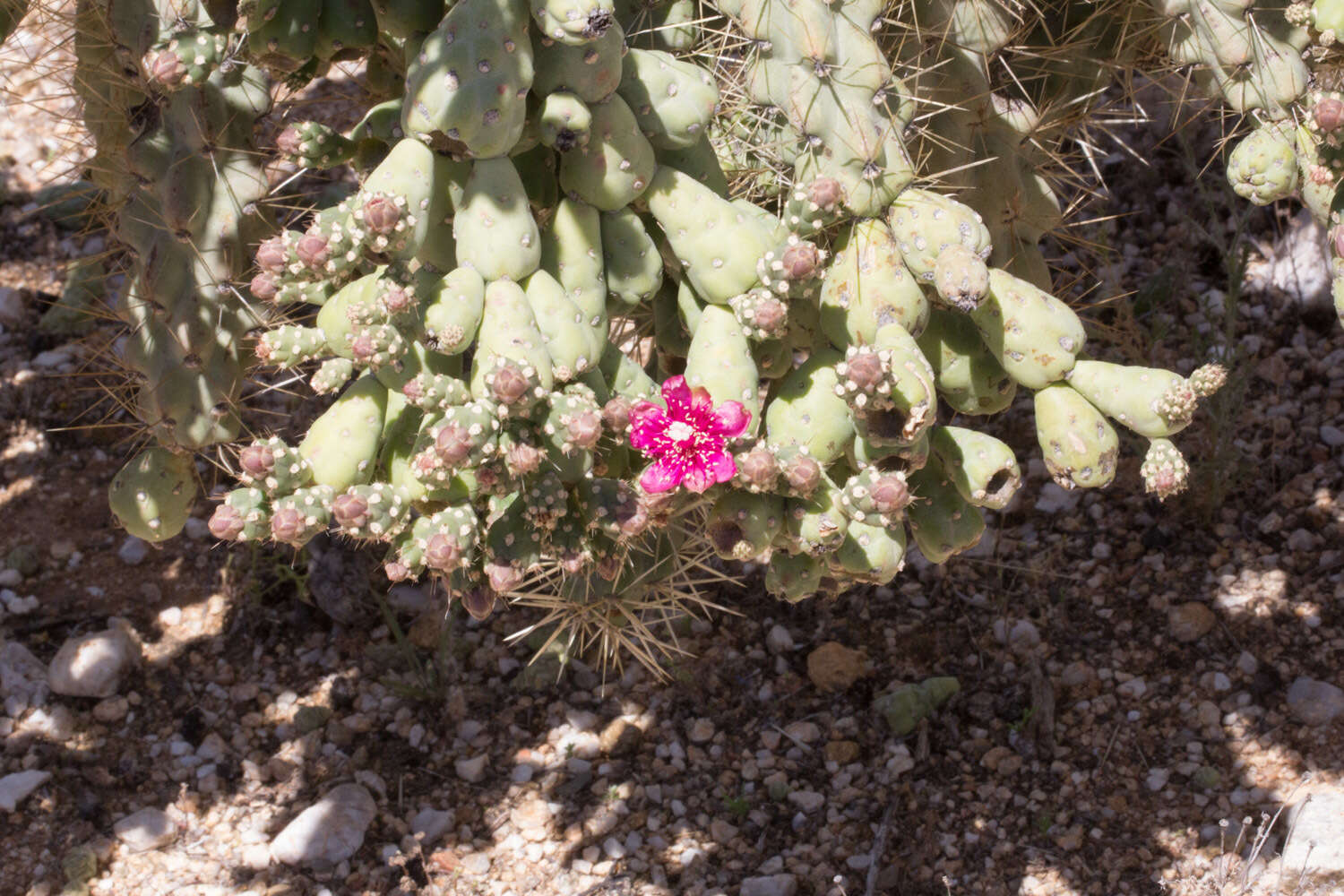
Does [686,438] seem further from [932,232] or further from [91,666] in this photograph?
[91,666]

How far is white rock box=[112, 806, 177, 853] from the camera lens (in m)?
3.00

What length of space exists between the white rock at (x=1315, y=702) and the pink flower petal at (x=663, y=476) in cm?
193

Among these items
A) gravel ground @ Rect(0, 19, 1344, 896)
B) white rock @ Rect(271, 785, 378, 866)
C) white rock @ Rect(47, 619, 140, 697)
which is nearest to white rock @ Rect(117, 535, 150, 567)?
gravel ground @ Rect(0, 19, 1344, 896)

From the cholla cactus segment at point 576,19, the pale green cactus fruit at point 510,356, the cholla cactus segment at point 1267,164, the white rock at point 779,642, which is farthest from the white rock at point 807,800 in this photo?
the cholla cactus segment at point 576,19

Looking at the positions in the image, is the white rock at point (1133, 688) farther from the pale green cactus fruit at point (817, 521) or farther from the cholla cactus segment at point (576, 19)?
the cholla cactus segment at point (576, 19)

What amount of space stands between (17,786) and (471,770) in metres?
1.09

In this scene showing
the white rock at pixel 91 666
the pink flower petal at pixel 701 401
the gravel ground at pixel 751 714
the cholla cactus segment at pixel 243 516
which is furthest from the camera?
the white rock at pixel 91 666

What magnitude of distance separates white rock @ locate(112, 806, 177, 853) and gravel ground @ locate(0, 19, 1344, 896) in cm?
1

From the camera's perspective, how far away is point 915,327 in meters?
2.08

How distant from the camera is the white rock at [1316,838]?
8.57 feet

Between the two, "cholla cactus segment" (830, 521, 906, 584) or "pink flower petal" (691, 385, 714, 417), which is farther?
"cholla cactus segment" (830, 521, 906, 584)

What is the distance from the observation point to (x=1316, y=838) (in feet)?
8.68

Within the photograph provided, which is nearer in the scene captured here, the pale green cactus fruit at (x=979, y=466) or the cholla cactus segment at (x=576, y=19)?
the cholla cactus segment at (x=576, y=19)

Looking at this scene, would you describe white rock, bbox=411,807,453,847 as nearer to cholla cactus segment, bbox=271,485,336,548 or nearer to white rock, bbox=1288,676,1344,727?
cholla cactus segment, bbox=271,485,336,548
